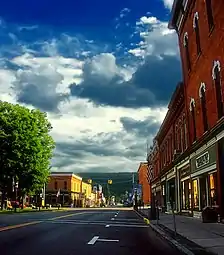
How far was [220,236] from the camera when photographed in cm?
1589

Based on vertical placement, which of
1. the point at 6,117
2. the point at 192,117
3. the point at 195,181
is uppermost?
the point at 6,117

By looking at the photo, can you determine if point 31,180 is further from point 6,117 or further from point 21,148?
point 6,117

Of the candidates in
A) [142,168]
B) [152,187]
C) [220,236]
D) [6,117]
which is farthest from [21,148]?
[142,168]

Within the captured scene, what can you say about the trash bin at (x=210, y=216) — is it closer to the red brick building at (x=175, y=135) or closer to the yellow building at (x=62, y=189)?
the red brick building at (x=175, y=135)

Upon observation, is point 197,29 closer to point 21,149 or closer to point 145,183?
point 21,149

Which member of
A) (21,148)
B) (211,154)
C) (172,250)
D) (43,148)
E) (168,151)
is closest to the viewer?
(172,250)

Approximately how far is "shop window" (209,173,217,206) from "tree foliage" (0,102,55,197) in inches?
1339

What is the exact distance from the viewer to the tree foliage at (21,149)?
56375 mm

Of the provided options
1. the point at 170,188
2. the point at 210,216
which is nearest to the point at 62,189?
the point at 170,188

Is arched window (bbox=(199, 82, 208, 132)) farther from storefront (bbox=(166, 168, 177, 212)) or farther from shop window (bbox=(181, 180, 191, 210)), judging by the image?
storefront (bbox=(166, 168, 177, 212))

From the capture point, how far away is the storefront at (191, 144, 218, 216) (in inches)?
981

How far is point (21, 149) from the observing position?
56.7m

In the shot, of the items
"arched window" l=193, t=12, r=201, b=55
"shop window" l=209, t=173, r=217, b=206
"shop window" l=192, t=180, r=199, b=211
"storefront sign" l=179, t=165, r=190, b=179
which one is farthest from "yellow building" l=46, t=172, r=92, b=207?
"arched window" l=193, t=12, r=201, b=55

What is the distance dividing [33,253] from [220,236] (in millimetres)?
7518
